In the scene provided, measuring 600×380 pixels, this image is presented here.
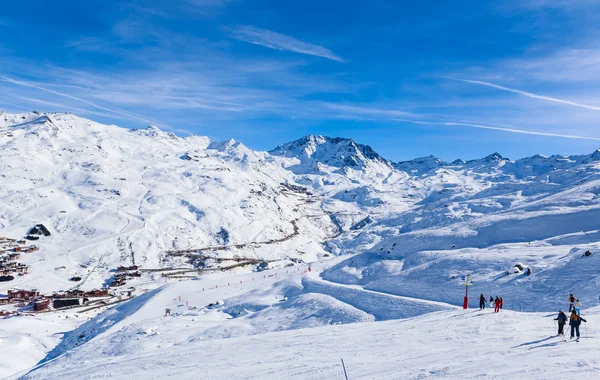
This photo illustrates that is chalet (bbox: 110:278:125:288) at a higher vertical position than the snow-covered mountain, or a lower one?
lower

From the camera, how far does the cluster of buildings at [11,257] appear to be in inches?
3829

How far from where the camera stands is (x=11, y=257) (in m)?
104

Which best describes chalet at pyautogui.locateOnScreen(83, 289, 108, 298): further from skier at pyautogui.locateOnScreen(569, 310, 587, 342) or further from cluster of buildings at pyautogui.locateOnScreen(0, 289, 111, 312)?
skier at pyautogui.locateOnScreen(569, 310, 587, 342)

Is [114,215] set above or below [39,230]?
above

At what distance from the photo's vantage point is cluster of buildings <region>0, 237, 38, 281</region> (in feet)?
319

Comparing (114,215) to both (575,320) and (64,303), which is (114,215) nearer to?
(64,303)

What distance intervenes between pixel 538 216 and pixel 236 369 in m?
53.9

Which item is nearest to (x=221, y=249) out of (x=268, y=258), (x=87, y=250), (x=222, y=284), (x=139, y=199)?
(x=268, y=258)

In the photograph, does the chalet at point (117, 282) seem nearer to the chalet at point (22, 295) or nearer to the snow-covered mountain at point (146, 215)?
the snow-covered mountain at point (146, 215)

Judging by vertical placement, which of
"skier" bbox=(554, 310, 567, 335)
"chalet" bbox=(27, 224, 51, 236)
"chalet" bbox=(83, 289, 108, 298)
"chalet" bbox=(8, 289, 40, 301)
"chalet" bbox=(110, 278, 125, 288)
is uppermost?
"skier" bbox=(554, 310, 567, 335)

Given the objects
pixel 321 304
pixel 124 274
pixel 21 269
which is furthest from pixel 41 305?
Result: pixel 321 304

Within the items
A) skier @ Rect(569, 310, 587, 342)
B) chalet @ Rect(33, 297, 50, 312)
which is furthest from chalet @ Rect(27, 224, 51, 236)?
skier @ Rect(569, 310, 587, 342)

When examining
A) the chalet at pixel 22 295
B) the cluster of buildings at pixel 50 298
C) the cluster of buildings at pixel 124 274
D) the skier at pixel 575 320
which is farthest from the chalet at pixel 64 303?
the skier at pixel 575 320

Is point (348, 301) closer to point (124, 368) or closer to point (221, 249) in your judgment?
point (124, 368)
